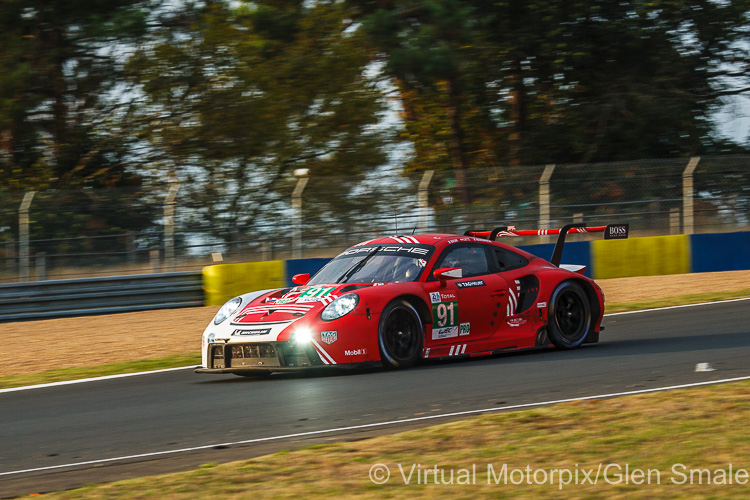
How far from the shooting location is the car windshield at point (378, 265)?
9031mm

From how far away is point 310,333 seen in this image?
8133mm

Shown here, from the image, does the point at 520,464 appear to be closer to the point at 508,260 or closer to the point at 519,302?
the point at 519,302

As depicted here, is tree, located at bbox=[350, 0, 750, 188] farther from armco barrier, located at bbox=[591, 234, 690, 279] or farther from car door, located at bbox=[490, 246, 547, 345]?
car door, located at bbox=[490, 246, 547, 345]

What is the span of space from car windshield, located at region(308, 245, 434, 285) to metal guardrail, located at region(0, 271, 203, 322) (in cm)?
680

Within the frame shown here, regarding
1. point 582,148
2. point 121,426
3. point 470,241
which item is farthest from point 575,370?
point 582,148

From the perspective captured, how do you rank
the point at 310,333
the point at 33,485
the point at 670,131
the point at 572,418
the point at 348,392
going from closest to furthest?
the point at 33,485 < the point at 572,418 < the point at 348,392 < the point at 310,333 < the point at 670,131

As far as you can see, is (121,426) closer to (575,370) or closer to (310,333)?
(310,333)

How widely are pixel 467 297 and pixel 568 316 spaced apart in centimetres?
139

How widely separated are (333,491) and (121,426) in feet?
8.77

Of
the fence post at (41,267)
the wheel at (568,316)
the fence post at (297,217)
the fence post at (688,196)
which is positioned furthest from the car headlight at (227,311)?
the fence post at (688,196)

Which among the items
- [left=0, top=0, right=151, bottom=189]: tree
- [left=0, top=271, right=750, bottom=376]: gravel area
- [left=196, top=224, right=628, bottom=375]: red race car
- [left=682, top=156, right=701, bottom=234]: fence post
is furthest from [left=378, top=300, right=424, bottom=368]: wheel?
Answer: [left=0, top=0, right=151, bottom=189]: tree

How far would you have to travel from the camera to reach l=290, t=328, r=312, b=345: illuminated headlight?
8.12 metres

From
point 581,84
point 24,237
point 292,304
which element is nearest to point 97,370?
point 292,304

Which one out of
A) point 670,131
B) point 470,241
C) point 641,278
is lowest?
point 641,278
